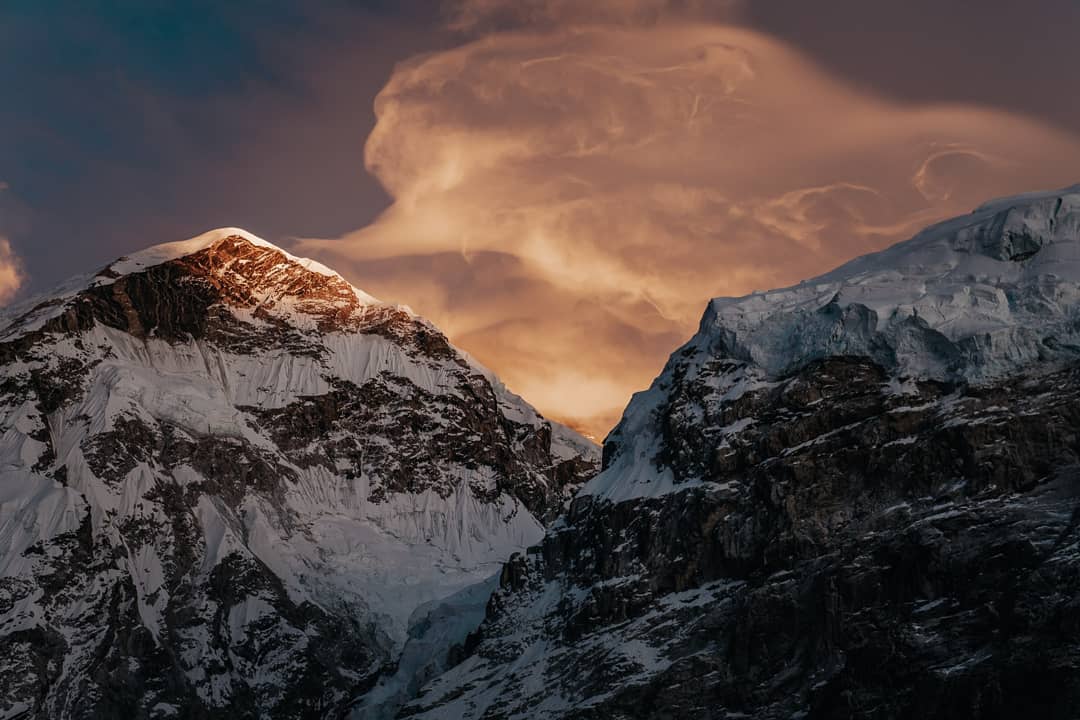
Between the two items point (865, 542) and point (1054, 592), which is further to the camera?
point (865, 542)

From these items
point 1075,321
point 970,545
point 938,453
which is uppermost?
point 1075,321

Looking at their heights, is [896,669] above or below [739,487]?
below

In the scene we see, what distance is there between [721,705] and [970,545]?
30488 millimetres

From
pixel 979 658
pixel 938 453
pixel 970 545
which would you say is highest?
pixel 938 453

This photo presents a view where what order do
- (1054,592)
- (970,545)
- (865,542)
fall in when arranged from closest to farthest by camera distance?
(1054,592) → (970,545) → (865,542)

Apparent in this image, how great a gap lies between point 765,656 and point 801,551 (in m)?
13.2

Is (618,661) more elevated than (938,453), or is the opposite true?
(938,453)

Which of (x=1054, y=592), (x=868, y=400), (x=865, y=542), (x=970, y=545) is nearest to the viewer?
(x=1054, y=592)

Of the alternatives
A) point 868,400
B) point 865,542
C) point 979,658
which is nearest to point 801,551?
point 865,542

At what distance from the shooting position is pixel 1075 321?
185 meters

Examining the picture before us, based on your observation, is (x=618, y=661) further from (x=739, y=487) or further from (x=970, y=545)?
(x=970, y=545)

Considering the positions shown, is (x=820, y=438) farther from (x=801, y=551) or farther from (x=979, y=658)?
(x=979, y=658)

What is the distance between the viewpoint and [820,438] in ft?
633

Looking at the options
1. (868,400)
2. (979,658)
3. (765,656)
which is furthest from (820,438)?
(979,658)
